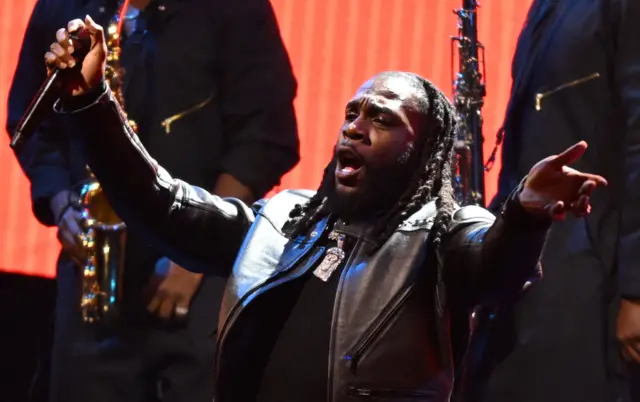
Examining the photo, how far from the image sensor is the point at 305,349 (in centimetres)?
172

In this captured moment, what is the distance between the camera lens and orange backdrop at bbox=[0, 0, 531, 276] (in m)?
3.01

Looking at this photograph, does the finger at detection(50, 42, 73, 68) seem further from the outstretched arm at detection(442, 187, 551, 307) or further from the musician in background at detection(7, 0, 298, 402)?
the musician in background at detection(7, 0, 298, 402)

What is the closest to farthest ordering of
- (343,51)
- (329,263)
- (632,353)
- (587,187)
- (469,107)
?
(587,187) < (329,263) < (632,353) < (469,107) < (343,51)

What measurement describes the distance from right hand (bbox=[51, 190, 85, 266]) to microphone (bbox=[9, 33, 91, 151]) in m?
1.24

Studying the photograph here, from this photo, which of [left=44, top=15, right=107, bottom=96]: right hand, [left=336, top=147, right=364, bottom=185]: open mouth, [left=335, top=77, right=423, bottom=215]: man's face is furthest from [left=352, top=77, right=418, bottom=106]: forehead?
[left=44, top=15, right=107, bottom=96]: right hand

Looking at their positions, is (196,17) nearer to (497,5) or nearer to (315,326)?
(497,5)

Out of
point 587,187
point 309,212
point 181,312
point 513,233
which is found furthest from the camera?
point 181,312

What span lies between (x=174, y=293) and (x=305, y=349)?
1.17 meters

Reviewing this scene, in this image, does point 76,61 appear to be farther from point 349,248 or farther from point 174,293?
point 174,293

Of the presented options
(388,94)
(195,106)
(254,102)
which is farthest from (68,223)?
(388,94)

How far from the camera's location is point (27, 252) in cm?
297

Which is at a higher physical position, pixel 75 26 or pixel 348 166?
pixel 75 26

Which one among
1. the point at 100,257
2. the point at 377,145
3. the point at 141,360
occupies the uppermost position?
the point at 377,145

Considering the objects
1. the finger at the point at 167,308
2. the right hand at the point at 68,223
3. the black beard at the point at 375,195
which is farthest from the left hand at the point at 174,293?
the black beard at the point at 375,195
